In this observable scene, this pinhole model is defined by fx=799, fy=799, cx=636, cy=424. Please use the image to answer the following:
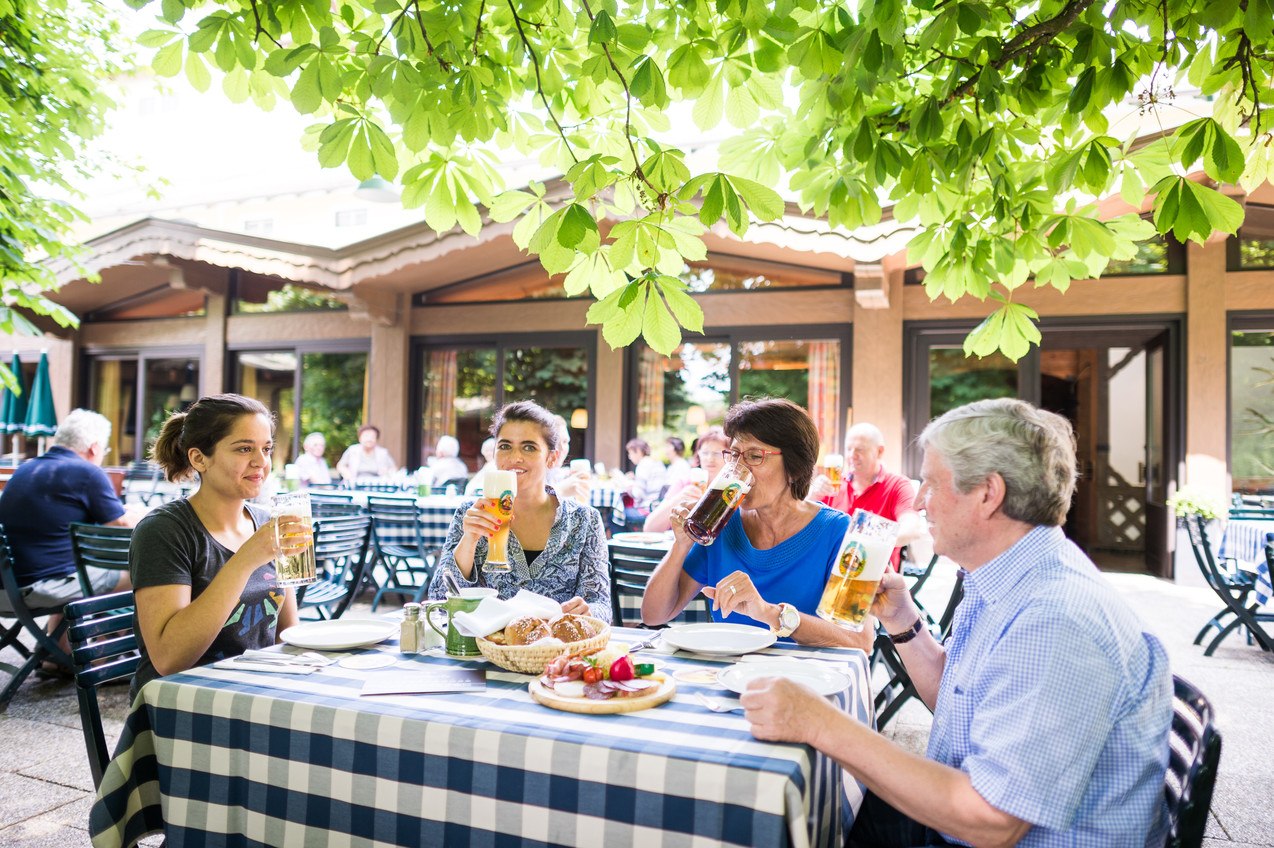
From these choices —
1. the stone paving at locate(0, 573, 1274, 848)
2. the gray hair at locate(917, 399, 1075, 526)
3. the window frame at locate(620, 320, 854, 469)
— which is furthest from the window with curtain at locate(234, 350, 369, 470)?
the gray hair at locate(917, 399, 1075, 526)

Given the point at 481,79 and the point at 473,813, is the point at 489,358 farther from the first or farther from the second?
the point at 473,813

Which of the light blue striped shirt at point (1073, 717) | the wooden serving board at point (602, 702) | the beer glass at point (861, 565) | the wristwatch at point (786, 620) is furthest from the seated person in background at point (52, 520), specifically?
the light blue striped shirt at point (1073, 717)

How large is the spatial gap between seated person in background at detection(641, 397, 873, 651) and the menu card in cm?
76

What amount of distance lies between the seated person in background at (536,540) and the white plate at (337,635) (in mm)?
348

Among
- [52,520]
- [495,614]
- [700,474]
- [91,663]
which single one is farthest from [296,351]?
[495,614]

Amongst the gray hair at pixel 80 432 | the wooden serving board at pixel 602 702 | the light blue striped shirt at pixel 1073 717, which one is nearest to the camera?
the light blue striped shirt at pixel 1073 717

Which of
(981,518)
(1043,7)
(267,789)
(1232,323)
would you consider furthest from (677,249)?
(1232,323)

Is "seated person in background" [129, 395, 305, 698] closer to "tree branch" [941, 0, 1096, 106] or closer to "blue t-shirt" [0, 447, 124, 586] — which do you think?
"tree branch" [941, 0, 1096, 106]

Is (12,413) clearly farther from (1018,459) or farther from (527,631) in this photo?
(1018,459)

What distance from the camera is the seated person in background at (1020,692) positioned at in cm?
114

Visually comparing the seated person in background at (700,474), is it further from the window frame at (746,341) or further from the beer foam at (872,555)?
the window frame at (746,341)

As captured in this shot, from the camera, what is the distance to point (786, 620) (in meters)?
1.91

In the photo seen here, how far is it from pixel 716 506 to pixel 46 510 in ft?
11.5

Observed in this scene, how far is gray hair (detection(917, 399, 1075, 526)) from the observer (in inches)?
55.2
